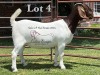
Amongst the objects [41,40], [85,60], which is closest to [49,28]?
[41,40]

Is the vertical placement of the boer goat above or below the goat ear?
below

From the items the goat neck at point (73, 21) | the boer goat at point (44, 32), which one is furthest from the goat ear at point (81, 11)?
the goat neck at point (73, 21)

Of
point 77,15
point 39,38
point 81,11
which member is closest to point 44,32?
point 39,38

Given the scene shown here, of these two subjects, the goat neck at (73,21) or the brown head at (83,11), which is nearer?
the brown head at (83,11)

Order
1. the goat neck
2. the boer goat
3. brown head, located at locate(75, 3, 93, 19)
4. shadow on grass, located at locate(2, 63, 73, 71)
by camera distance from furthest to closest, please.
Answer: shadow on grass, located at locate(2, 63, 73, 71)
the goat neck
brown head, located at locate(75, 3, 93, 19)
the boer goat

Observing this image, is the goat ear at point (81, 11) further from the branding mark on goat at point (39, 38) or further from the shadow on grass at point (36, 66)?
the shadow on grass at point (36, 66)

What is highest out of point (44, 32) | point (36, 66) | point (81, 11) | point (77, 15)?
point (81, 11)

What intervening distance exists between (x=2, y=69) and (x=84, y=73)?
2.07 meters

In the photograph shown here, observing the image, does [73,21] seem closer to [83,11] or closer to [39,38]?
[83,11]

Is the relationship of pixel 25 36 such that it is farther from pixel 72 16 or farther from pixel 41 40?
pixel 72 16

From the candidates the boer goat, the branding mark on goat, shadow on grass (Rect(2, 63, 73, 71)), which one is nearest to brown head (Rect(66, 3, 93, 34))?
the boer goat

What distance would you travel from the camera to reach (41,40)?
825cm

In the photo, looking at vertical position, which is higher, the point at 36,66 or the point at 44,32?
the point at 44,32

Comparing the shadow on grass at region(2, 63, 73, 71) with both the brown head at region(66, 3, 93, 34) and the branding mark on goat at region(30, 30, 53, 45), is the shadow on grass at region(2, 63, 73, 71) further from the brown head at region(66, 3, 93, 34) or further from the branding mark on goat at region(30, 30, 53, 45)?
the brown head at region(66, 3, 93, 34)
